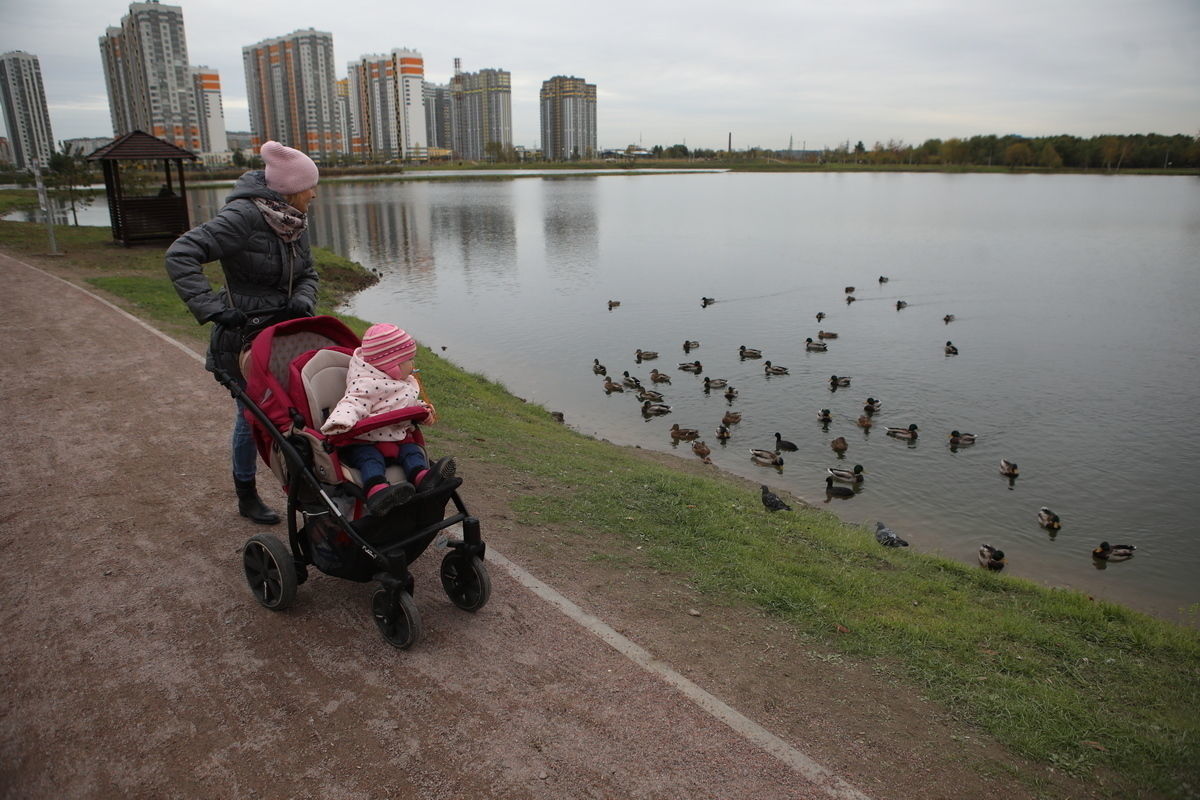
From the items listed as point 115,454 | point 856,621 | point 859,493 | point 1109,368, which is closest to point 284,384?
point 115,454

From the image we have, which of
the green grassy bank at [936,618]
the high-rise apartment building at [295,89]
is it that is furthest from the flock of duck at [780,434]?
the high-rise apartment building at [295,89]

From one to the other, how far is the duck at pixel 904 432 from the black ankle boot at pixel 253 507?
40.4 ft

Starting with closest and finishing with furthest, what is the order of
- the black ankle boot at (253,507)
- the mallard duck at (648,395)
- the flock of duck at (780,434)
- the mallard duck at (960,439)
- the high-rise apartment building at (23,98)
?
the black ankle boot at (253,507) < the flock of duck at (780,434) < the mallard duck at (960,439) < the mallard duck at (648,395) < the high-rise apartment building at (23,98)

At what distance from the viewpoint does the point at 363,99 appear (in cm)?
15912

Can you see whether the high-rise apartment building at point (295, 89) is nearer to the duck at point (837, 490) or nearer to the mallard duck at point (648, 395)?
the mallard duck at point (648, 395)

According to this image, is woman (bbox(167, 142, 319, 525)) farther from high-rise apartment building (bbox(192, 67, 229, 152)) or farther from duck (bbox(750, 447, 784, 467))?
high-rise apartment building (bbox(192, 67, 229, 152))

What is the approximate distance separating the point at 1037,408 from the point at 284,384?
16127 mm

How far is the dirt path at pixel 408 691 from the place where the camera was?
3385 millimetres

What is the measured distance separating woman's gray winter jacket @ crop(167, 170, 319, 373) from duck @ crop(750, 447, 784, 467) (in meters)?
9.92

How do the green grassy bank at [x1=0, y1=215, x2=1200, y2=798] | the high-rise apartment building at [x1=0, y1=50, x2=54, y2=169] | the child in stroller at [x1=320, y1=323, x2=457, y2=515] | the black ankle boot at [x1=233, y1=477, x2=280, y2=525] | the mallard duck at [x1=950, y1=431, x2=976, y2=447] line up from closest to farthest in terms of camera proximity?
the green grassy bank at [x1=0, y1=215, x2=1200, y2=798]
the child in stroller at [x1=320, y1=323, x2=457, y2=515]
the black ankle boot at [x1=233, y1=477, x2=280, y2=525]
the mallard duck at [x1=950, y1=431, x2=976, y2=447]
the high-rise apartment building at [x1=0, y1=50, x2=54, y2=169]

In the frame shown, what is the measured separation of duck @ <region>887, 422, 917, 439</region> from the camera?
14.7m

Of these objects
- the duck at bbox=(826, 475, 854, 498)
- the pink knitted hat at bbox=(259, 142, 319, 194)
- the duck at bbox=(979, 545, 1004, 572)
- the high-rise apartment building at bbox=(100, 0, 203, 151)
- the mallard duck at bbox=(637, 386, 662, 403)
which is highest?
the high-rise apartment building at bbox=(100, 0, 203, 151)

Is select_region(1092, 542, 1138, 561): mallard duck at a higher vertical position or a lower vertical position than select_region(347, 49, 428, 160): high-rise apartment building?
lower

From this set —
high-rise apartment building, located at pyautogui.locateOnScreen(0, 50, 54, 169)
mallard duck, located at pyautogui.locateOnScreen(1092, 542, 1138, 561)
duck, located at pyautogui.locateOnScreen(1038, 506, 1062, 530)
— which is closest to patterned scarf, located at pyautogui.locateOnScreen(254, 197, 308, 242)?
mallard duck, located at pyautogui.locateOnScreen(1092, 542, 1138, 561)
